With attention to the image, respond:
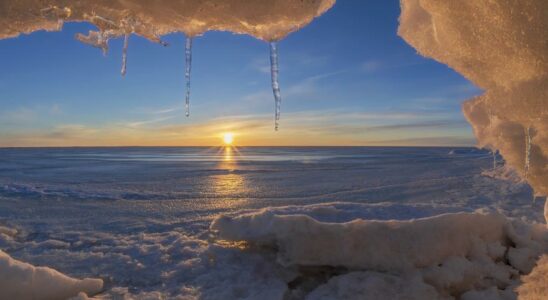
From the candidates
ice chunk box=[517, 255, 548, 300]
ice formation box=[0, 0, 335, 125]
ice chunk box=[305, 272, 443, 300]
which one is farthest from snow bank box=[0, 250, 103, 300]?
ice chunk box=[517, 255, 548, 300]

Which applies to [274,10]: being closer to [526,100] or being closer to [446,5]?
[446,5]

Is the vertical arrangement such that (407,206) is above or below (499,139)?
below

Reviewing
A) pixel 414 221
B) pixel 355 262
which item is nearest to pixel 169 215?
pixel 355 262

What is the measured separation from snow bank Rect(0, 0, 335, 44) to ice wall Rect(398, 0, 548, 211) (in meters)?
1.26

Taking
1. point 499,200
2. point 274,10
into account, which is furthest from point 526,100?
point 499,200

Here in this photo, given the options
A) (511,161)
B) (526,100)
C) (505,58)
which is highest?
(505,58)

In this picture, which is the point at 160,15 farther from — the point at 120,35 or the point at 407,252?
the point at 407,252

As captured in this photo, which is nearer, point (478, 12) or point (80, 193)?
point (478, 12)

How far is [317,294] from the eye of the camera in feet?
12.0

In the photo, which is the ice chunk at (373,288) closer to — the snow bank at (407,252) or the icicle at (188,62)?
the snow bank at (407,252)

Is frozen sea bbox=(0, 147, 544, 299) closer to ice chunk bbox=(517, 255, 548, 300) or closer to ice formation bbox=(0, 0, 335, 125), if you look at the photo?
ice chunk bbox=(517, 255, 548, 300)

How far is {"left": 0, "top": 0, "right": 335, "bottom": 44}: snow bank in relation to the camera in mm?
3293

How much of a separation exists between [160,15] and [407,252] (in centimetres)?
333

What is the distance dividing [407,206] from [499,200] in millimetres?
4429
